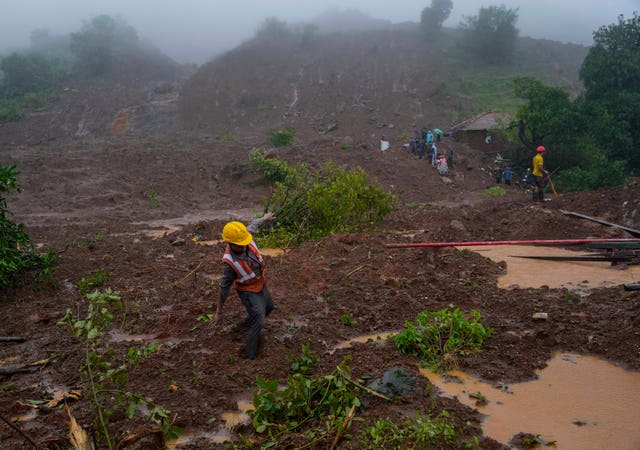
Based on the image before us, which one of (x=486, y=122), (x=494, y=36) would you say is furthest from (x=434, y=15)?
(x=486, y=122)

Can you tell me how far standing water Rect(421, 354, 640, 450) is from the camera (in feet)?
12.3

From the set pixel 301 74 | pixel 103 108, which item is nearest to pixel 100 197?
pixel 103 108

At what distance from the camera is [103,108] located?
3416cm

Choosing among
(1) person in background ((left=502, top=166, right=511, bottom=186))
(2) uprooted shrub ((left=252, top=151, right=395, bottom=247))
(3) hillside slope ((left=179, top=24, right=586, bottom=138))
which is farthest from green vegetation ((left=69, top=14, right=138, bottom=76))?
(2) uprooted shrub ((left=252, top=151, right=395, bottom=247))

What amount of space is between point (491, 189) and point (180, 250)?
13401 millimetres

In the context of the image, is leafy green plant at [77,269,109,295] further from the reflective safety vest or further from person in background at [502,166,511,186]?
person in background at [502,166,511,186]

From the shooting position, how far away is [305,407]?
3963 millimetres

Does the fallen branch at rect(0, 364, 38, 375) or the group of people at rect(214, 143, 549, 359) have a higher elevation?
the group of people at rect(214, 143, 549, 359)

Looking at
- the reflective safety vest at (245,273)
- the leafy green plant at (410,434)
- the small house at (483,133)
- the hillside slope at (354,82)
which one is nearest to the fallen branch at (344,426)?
the leafy green plant at (410,434)

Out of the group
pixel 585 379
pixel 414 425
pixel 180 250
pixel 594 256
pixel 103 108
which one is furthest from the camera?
pixel 103 108

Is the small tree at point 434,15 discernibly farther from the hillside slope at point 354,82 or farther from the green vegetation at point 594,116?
the green vegetation at point 594,116

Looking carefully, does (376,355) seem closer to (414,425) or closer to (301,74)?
(414,425)

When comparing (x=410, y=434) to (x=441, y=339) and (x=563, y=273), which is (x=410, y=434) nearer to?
(x=441, y=339)

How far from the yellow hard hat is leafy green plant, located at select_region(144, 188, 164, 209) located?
13.1m
